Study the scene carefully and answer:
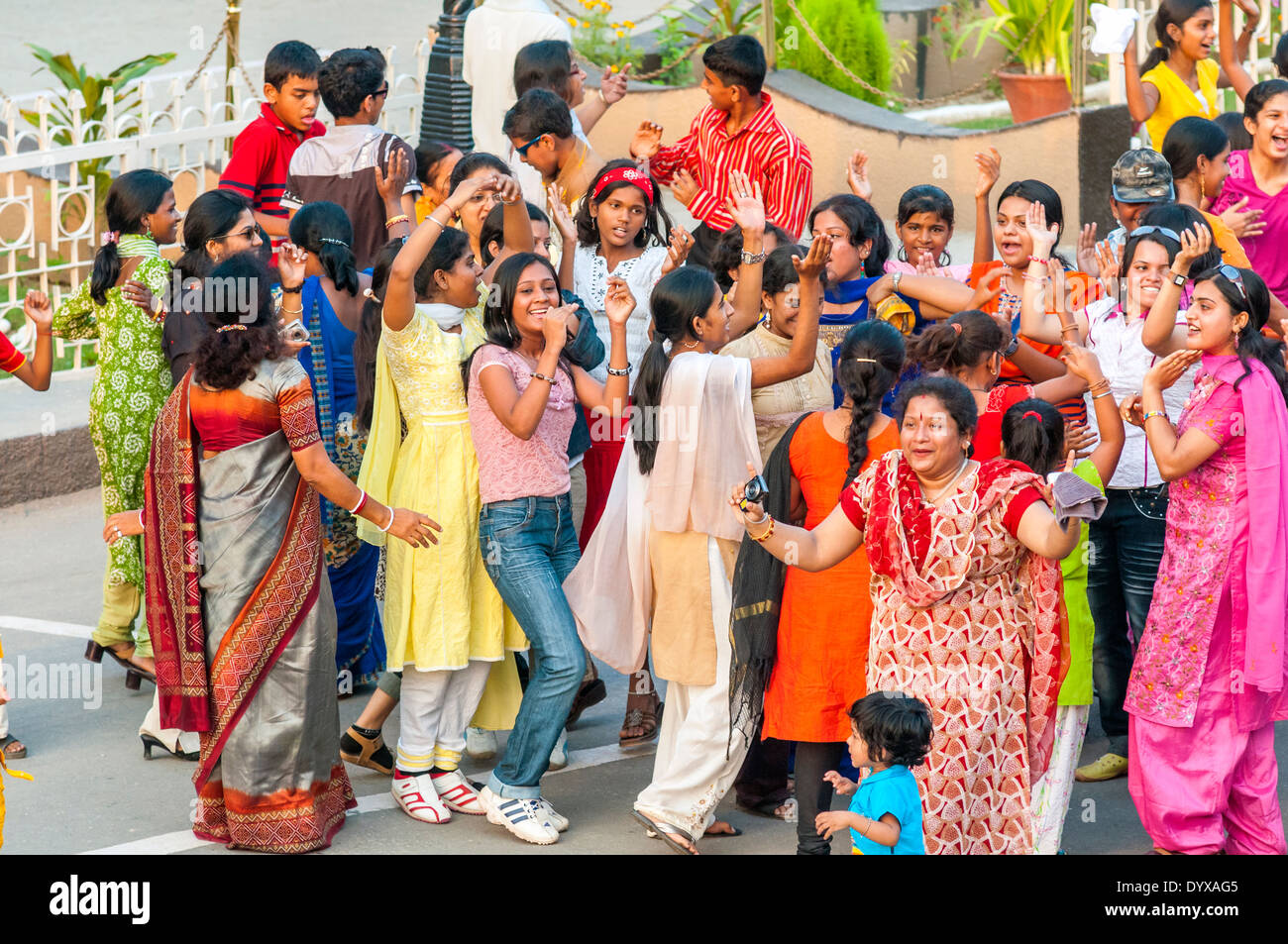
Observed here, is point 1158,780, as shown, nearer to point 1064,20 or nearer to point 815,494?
point 815,494

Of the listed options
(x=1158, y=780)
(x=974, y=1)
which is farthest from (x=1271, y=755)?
(x=974, y=1)

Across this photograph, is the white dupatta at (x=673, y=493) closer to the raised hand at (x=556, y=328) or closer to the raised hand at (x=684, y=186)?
the raised hand at (x=556, y=328)

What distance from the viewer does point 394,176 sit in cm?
654

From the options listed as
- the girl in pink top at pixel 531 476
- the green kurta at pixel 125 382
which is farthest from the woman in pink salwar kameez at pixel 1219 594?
the green kurta at pixel 125 382

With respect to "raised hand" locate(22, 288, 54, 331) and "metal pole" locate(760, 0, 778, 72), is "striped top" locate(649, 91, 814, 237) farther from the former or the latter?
"metal pole" locate(760, 0, 778, 72)

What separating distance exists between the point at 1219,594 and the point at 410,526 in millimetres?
2381

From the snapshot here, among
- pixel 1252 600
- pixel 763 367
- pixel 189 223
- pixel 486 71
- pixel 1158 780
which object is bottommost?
pixel 1158 780

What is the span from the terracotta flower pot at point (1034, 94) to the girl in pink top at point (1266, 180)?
5255 mm

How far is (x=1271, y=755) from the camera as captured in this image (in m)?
4.98

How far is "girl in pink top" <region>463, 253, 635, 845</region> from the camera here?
5172mm

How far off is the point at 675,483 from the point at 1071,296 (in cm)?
167

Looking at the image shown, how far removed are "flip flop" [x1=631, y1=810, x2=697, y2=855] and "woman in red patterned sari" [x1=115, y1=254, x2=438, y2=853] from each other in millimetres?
985

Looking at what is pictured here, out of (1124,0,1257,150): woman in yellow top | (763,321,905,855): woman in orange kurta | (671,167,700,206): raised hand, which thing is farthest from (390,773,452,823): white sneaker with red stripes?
(1124,0,1257,150): woman in yellow top

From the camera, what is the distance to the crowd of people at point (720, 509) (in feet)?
14.8
